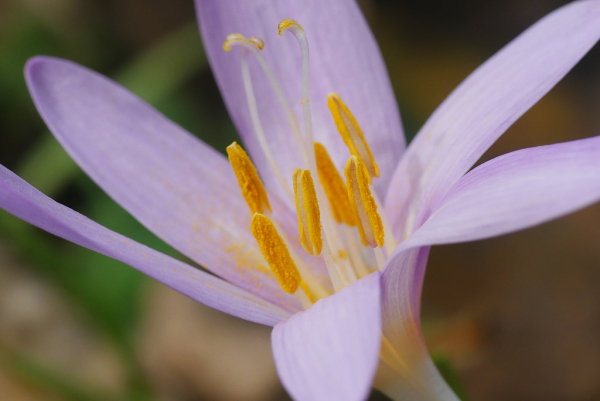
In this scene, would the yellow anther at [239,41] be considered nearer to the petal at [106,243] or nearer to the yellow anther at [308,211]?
the yellow anther at [308,211]

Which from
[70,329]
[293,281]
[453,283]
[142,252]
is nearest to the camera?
[142,252]

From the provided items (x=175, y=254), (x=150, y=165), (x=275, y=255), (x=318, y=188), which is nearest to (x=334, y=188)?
(x=318, y=188)

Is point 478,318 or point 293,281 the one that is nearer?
point 293,281

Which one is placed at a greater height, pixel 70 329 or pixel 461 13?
pixel 461 13

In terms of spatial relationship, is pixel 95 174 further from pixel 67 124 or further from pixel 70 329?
pixel 70 329

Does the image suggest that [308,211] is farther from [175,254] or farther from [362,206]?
[175,254]

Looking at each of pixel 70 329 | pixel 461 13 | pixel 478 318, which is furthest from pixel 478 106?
pixel 70 329

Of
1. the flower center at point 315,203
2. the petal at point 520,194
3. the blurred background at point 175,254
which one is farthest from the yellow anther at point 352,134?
the blurred background at point 175,254

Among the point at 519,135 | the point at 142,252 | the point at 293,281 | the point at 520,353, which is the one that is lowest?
the point at 520,353

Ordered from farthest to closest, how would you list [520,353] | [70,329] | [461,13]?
[461,13]
[70,329]
[520,353]
